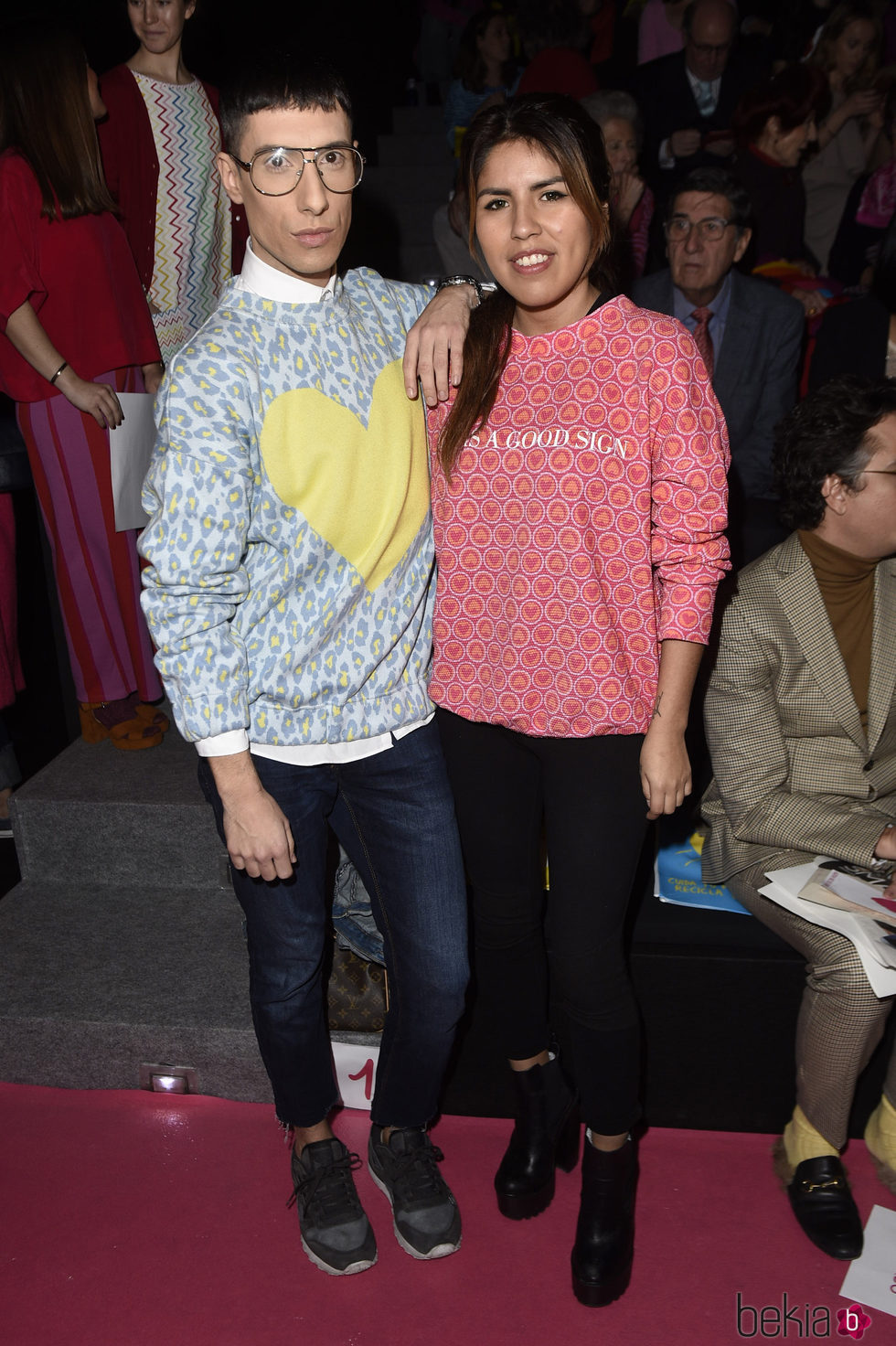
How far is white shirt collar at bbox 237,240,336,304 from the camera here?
135 centimetres

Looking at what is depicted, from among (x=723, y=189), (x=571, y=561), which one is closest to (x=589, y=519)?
(x=571, y=561)

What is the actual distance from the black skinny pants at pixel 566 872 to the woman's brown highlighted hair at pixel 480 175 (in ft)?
1.35

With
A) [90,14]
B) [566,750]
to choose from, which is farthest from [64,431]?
[90,14]

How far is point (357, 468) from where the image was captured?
4.54 feet

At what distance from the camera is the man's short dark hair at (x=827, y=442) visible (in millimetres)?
1816

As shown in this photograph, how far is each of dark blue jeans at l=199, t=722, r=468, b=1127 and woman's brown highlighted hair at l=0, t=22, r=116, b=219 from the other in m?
1.44

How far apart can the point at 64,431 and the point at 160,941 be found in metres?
1.12

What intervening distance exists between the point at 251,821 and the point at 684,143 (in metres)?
3.24

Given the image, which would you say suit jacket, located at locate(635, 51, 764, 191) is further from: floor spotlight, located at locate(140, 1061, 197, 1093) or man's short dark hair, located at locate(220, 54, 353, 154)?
floor spotlight, located at locate(140, 1061, 197, 1093)

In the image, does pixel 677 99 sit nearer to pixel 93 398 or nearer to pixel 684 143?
pixel 684 143

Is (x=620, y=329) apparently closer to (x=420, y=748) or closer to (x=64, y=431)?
(x=420, y=748)

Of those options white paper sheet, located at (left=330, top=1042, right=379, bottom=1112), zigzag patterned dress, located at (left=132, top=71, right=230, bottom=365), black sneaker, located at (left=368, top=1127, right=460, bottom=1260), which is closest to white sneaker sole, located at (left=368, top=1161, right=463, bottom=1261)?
black sneaker, located at (left=368, top=1127, right=460, bottom=1260)

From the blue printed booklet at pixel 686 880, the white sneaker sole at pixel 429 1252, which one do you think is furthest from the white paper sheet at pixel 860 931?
the white sneaker sole at pixel 429 1252

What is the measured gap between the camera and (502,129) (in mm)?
1330
